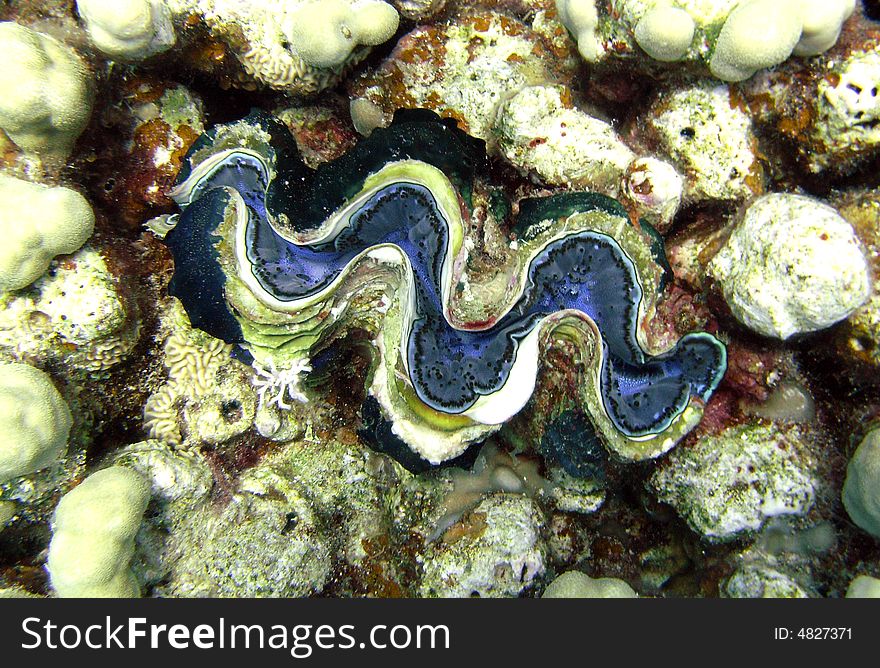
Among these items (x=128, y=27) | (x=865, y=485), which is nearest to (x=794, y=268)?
(x=865, y=485)

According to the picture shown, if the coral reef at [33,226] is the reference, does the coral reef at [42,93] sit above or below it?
above

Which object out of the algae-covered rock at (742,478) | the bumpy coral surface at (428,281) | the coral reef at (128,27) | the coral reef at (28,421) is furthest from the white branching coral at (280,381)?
the algae-covered rock at (742,478)

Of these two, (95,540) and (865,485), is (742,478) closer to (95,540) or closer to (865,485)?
(865,485)

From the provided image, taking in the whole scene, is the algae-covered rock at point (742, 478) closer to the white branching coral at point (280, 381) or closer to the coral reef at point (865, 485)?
the coral reef at point (865, 485)

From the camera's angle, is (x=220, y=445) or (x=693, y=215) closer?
(x=693, y=215)
